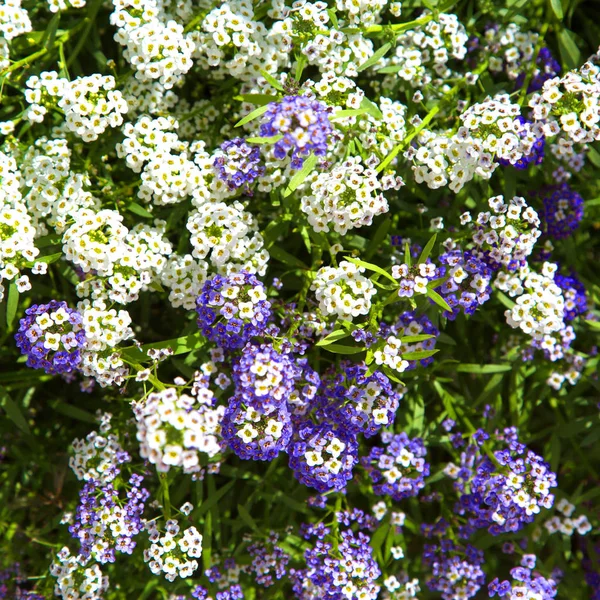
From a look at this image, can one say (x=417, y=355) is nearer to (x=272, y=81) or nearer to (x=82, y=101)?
(x=272, y=81)

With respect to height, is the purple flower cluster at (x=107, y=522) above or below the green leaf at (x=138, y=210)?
below

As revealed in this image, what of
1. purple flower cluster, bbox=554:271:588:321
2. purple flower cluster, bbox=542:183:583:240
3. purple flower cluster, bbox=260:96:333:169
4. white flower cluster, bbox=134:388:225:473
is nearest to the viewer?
white flower cluster, bbox=134:388:225:473

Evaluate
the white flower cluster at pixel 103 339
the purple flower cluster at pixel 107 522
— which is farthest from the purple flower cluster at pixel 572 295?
the purple flower cluster at pixel 107 522

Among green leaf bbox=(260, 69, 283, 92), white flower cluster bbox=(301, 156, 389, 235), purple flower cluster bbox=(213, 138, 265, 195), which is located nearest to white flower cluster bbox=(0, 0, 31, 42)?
purple flower cluster bbox=(213, 138, 265, 195)

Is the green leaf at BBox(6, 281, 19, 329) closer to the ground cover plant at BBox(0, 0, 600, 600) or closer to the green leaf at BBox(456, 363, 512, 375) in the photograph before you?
the ground cover plant at BBox(0, 0, 600, 600)

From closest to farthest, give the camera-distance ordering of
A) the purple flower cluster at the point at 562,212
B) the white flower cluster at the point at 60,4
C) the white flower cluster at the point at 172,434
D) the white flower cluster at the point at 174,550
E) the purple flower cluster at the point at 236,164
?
the white flower cluster at the point at 172,434 < the white flower cluster at the point at 174,550 < the purple flower cluster at the point at 236,164 < the white flower cluster at the point at 60,4 < the purple flower cluster at the point at 562,212

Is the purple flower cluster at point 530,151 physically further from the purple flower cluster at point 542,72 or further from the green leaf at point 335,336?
the green leaf at point 335,336
